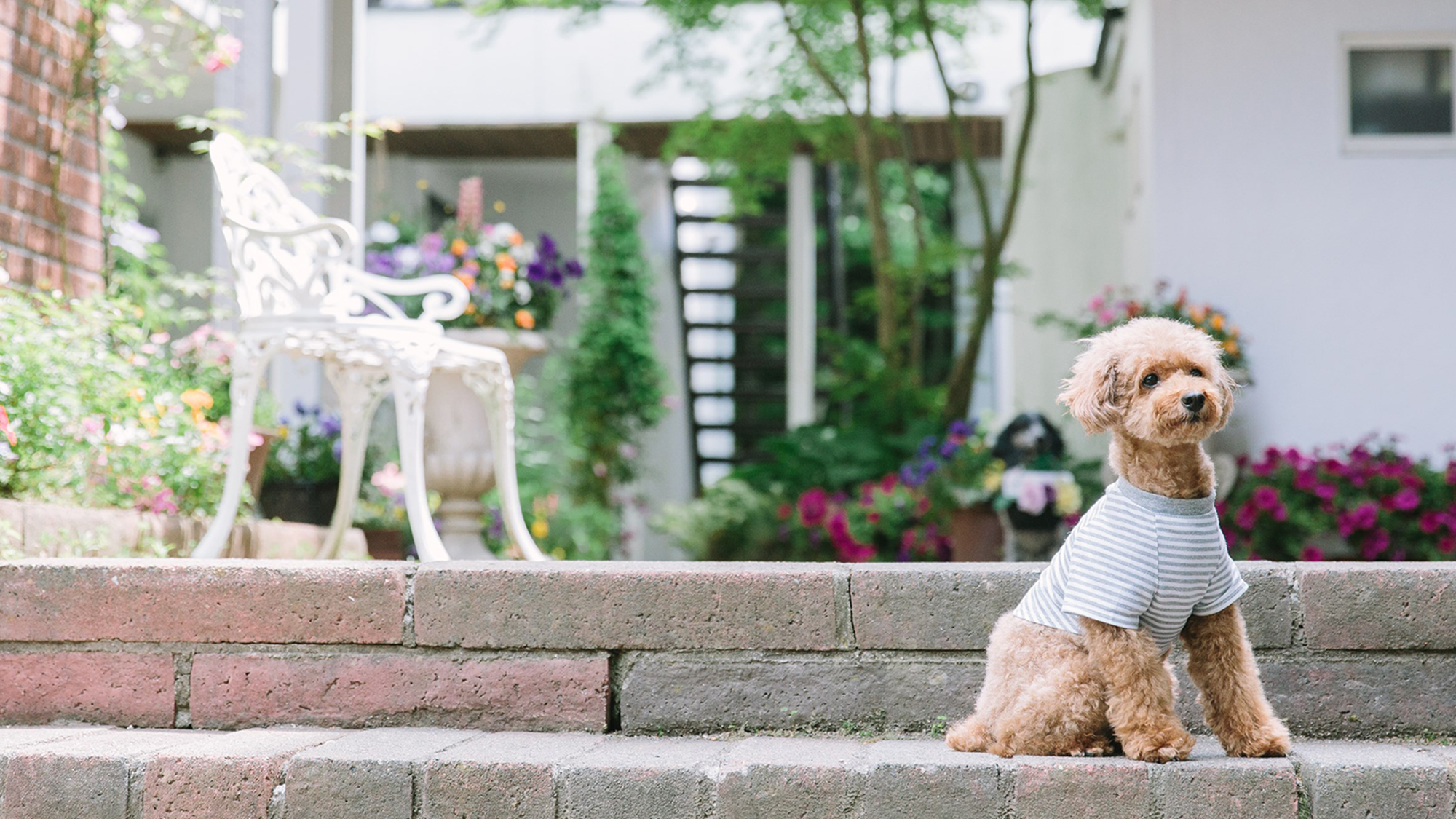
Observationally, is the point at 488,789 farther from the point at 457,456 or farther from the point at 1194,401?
the point at 457,456

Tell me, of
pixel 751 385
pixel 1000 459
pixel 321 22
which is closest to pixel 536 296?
pixel 321 22

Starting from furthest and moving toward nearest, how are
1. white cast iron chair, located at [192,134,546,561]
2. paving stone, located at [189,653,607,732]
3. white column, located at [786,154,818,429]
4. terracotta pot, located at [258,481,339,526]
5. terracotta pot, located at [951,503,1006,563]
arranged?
white column, located at [786,154,818,429] → terracotta pot, located at [951,503,1006,563] → terracotta pot, located at [258,481,339,526] → white cast iron chair, located at [192,134,546,561] → paving stone, located at [189,653,607,732]

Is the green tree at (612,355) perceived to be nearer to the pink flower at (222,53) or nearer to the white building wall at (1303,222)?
the white building wall at (1303,222)

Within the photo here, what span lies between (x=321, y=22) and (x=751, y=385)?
572 cm

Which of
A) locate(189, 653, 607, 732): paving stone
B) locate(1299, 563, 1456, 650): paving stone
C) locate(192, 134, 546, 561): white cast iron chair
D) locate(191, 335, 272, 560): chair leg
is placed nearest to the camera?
locate(1299, 563, 1456, 650): paving stone

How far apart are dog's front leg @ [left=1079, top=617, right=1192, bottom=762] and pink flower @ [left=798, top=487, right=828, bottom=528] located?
4.01 metres

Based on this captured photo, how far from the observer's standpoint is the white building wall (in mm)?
5949

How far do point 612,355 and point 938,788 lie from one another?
6.17m

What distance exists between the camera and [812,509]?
612 cm

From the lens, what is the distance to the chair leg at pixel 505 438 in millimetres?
3592

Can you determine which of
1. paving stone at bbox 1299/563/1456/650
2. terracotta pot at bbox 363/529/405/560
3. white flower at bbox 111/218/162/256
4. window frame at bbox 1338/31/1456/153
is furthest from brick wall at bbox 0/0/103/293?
window frame at bbox 1338/31/1456/153

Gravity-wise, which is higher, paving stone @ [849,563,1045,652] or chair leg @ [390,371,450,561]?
chair leg @ [390,371,450,561]

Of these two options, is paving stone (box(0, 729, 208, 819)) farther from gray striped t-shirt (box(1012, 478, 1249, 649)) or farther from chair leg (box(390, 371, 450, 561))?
gray striped t-shirt (box(1012, 478, 1249, 649))

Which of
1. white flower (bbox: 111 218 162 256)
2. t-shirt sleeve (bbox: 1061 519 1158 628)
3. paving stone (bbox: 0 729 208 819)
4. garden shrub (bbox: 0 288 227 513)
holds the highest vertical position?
white flower (bbox: 111 218 162 256)
